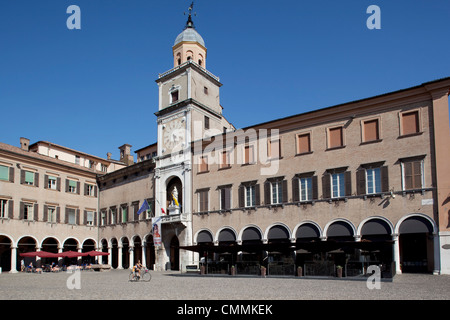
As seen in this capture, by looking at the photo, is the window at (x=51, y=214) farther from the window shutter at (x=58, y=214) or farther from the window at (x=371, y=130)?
the window at (x=371, y=130)

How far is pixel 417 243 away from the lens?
94.5 feet

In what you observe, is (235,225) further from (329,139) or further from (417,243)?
(417,243)

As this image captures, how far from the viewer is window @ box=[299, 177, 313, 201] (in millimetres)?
30625

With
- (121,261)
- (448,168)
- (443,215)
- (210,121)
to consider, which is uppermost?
(210,121)

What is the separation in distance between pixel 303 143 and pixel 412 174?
26.3 ft

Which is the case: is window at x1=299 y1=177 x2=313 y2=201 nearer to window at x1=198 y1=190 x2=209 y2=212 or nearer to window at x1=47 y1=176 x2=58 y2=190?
window at x1=198 y1=190 x2=209 y2=212

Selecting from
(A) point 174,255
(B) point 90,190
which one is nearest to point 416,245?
(A) point 174,255

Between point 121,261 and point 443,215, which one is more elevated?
point 443,215

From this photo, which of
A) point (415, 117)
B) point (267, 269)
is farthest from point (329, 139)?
point (267, 269)

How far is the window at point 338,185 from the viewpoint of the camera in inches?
1149

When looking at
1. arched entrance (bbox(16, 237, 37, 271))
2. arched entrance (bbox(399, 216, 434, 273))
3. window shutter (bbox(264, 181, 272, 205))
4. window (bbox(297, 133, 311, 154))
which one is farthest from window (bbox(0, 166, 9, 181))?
arched entrance (bbox(399, 216, 434, 273))

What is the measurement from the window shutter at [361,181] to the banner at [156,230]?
746 inches

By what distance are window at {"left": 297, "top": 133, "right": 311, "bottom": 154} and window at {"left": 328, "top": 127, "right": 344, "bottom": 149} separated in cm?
162
